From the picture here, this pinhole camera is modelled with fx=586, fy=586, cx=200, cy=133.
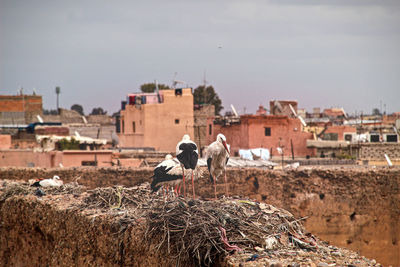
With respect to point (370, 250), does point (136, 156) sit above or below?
above

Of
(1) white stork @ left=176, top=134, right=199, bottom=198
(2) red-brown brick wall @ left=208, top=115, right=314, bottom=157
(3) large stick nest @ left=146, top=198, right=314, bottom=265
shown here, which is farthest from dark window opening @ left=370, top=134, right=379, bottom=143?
(3) large stick nest @ left=146, top=198, right=314, bottom=265

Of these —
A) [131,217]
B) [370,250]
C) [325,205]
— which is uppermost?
[131,217]

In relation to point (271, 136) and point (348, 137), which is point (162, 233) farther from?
point (348, 137)

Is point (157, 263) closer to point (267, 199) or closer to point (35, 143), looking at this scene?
point (267, 199)

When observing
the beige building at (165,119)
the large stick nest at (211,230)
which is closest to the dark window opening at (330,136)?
the beige building at (165,119)

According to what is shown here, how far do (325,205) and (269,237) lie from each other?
1029 centimetres

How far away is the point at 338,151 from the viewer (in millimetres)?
27078

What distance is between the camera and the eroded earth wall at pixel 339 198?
53.8ft

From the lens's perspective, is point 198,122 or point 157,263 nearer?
point 157,263

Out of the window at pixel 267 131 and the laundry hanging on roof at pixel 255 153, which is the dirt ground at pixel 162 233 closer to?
the laundry hanging on roof at pixel 255 153

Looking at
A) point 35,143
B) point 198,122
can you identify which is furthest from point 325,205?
point 35,143

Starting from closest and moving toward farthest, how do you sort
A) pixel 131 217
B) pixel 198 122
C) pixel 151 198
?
pixel 131 217
pixel 151 198
pixel 198 122

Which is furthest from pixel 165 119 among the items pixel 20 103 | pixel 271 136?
pixel 20 103

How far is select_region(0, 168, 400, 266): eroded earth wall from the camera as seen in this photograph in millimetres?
16391
